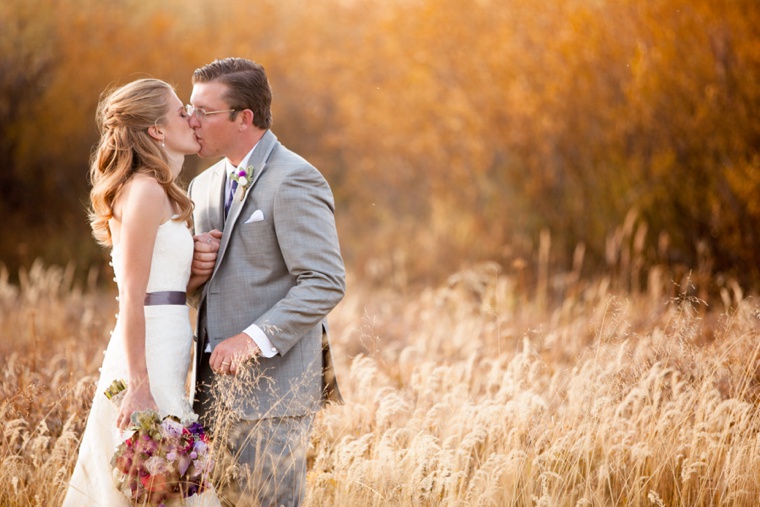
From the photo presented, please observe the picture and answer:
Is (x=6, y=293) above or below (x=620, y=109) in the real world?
below

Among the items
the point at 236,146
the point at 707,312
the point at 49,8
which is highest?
the point at 49,8

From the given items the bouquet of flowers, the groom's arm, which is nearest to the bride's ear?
the groom's arm

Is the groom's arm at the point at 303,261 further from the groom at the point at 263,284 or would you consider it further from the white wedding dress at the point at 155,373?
the white wedding dress at the point at 155,373

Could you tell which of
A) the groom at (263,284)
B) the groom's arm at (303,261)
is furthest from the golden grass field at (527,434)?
the groom's arm at (303,261)

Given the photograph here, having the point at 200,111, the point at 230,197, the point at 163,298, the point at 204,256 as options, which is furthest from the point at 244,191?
the point at 163,298

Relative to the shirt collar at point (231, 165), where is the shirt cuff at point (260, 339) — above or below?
below

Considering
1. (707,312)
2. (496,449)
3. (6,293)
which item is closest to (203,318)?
(496,449)

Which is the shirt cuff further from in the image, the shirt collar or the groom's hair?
the groom's hair

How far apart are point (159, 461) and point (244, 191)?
3.80 feet

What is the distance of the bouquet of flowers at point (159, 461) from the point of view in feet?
9.42

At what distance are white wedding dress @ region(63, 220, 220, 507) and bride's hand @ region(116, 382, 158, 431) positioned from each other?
0.11 m

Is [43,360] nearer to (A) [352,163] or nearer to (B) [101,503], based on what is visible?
(B) [101,503]

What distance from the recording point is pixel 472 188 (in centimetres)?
1252

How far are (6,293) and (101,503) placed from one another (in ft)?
15.8
